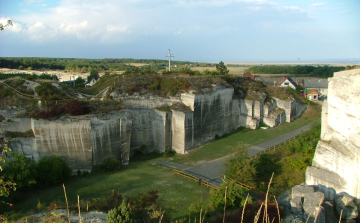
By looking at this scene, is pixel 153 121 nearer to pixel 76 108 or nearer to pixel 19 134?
pixel 76 108

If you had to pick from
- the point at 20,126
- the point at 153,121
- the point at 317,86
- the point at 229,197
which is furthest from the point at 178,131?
the point at 317,86

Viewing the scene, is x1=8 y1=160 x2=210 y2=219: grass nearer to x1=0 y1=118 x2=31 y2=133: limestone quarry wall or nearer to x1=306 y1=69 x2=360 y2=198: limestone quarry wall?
x1=0 y1=118 x2=31 y2=133: limestone quarry wall

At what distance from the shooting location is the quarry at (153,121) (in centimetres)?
1958

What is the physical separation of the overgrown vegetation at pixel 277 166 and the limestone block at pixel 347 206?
11.4 ft

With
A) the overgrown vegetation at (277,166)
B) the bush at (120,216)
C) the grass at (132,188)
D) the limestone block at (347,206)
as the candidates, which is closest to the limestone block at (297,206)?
the limestone block at (347,206)

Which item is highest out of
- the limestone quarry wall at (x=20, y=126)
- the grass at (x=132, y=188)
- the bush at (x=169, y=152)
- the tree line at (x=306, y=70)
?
the tree line at (x=306, y=70)

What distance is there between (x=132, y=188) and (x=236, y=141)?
1281cm

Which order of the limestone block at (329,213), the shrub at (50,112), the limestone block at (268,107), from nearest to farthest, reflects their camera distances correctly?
the limestone block at (329,213) < the shrub at (50,112) < the limestone block at (268,107)

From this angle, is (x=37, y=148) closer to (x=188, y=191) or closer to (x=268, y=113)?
(x=188, y=191)

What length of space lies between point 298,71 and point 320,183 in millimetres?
84264

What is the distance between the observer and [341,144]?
1600 centimetres

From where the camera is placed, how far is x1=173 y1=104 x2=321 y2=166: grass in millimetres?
23375

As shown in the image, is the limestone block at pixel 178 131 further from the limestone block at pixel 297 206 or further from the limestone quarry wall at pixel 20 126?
the limestone block at pixel 297 206

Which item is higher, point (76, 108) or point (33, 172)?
point (76, 108)
